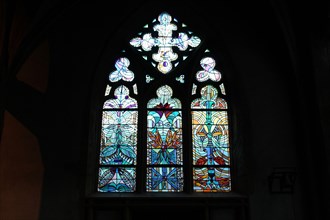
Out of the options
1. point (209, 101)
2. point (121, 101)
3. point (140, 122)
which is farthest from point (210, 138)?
point (121, 101)

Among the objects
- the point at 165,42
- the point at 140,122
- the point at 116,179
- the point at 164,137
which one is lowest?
the point at 116,179

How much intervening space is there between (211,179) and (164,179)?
72cm

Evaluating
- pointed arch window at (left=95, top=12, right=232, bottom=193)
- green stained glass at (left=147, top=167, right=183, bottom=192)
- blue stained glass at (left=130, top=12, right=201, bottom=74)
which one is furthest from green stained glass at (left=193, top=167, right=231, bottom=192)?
blue stained glass at (left=130, top=12, right=201, bottom=74)

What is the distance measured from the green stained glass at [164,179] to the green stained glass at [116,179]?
0.26m

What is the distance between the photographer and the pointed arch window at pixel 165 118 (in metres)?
7.77

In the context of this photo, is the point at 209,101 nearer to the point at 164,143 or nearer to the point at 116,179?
the point at 164,143

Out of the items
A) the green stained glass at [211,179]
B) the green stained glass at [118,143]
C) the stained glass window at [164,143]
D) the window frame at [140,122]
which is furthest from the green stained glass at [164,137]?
the green stained glass at [211,179]

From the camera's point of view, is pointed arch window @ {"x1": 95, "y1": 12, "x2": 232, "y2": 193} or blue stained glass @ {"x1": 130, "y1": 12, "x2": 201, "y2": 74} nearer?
pointed arch window @ {"x1": 95, "y1": 12, "x2": 232, "y2": 193}

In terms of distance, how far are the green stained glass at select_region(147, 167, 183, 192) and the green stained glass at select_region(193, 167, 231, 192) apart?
244 millimetres

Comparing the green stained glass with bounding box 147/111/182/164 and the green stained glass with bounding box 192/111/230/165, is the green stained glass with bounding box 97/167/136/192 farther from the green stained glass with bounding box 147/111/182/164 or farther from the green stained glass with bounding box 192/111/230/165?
the green stained glass with bounding box 192/111/230/165

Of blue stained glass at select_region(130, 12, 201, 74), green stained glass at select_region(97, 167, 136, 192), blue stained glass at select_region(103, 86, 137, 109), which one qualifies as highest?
blue stained glass at select_region(130, 12, 201, 74)

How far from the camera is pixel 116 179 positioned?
775 cm

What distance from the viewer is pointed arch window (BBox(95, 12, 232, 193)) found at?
7770mm
